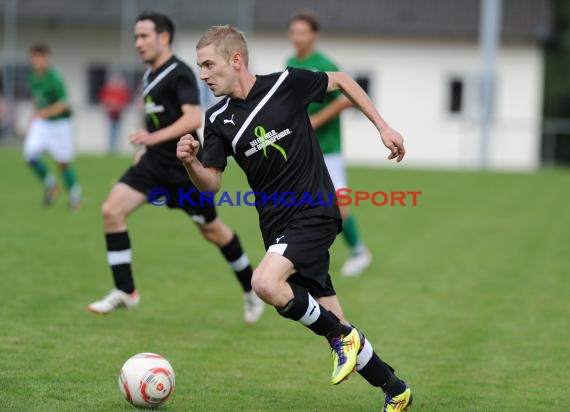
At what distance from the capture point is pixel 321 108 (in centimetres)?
957

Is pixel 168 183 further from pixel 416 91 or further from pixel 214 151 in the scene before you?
pixel 416 91

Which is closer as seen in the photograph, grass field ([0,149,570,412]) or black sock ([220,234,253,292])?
grass field ([0,149,570,412])

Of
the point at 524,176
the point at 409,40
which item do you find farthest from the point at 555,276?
the point at 409,40

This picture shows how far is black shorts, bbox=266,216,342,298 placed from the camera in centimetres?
522

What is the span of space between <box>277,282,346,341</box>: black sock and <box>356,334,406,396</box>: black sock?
0.51ft

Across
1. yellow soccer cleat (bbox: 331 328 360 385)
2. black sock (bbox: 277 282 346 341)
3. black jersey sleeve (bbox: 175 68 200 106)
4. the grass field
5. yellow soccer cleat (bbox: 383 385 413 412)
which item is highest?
black jersey sleeve (bbox: 175 68 200 106)

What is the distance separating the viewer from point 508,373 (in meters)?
6.41

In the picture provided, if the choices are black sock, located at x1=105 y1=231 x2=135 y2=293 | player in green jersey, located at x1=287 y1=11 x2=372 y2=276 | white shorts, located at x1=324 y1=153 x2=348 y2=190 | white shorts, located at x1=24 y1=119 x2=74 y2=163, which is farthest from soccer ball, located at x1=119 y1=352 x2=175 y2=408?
white shorts, located at x1=24 y1=119 x2=74 y2=163

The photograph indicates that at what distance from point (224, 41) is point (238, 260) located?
272 cm

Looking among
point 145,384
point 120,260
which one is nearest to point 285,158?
point 145,384

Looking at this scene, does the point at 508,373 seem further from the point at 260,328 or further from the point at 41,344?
the point at 41,344

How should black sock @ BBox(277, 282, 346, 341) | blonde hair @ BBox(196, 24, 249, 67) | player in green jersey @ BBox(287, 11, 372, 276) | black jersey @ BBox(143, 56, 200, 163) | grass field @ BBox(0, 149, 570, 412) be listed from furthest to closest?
1. player in green jersey @ BBox(287, 11, 372, 276)
2. black jersey @ BBox(143, 56, 200, 163)
3. grass field @ BBox(0, 149, 570, 412)
4. blonde hair @ BBox(196, 24, 249, 67)
5. black sock @ BBox(277, 282, 346, 341)

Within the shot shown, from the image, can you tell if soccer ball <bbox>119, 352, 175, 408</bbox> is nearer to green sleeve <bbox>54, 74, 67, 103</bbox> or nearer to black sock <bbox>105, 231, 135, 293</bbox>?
black sock <bbox>105, 231, 135, 293</bbox>

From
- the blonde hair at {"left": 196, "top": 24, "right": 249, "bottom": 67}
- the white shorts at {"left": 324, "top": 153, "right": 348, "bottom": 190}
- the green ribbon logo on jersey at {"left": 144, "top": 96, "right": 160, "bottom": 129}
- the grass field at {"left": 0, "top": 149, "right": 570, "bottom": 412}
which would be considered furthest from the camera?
the white shorts at {"left": 324, "top": 153, "right": 348, "bottom": 190}
